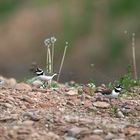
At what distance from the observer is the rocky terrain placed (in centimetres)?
819

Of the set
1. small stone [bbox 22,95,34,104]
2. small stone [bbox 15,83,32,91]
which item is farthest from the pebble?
small stone [bbox 15,83,32,91]

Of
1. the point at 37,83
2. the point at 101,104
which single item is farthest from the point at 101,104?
the point at 37,83

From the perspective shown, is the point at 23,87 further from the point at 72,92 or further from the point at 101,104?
the point at 101,104

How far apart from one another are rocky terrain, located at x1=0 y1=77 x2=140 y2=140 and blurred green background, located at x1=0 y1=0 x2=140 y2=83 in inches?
548

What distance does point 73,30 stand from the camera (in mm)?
27266

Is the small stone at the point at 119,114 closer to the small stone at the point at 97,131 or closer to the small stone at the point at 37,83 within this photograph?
the small stone at the point at 97,131

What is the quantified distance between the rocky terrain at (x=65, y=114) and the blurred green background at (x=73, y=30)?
13919 mm

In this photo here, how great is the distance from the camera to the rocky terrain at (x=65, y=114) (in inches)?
322

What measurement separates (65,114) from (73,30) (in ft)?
60.1

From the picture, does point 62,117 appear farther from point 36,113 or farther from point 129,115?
point 129,115

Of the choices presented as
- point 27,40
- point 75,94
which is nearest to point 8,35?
point 27,40

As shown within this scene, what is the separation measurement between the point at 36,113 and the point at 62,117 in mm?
323

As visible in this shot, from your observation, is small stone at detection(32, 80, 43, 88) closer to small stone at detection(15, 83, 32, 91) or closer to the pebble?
small stone at detection(15, 83, 32, 91)

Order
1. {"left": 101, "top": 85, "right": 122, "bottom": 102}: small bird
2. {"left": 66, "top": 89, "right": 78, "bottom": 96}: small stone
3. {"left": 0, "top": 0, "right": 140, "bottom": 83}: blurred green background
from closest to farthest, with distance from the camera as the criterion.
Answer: {"left": 101, "top": 85, "right": 122, "bottom": 102}: small bird < {"left": 66, "top": 89, "right": 78, "bottom": 96}: small stone < {"left": 0, "top": 0, "right": 140, "bottom": 83}: blurred green background
